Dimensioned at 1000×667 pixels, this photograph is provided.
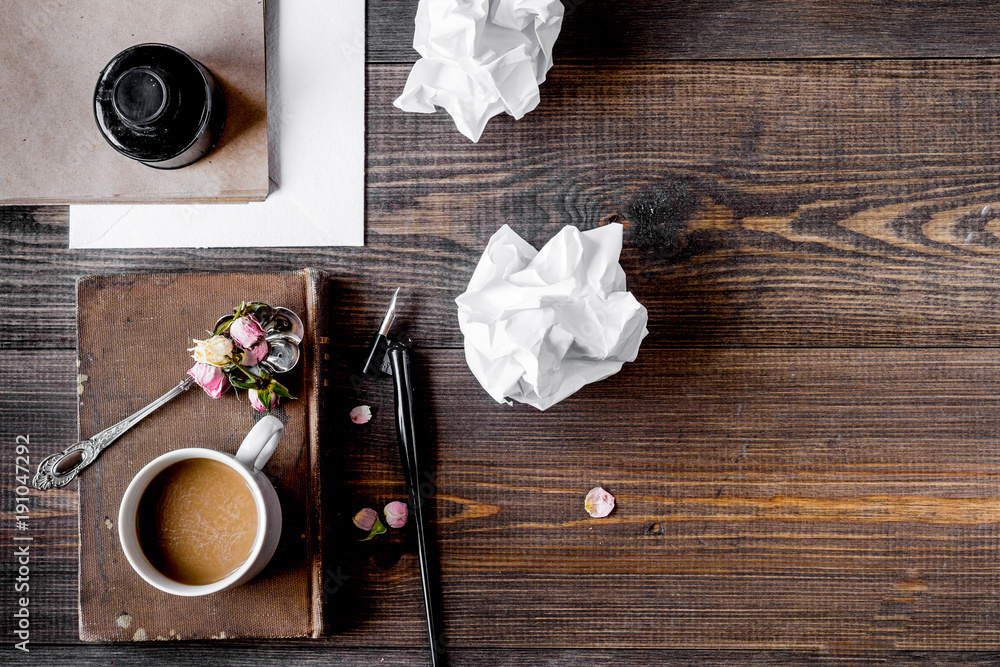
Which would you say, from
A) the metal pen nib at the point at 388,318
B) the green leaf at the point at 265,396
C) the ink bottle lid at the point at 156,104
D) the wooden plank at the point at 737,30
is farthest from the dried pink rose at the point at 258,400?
the wooden plank at the point at 737,30

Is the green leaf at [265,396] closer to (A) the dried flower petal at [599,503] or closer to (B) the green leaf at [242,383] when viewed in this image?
(B) the green leaf at [242,383]

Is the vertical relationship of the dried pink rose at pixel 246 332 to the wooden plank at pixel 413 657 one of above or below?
above

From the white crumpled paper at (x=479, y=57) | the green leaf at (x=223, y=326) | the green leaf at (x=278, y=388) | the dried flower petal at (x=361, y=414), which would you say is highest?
the white crumpled paper at (x=479, y=57)

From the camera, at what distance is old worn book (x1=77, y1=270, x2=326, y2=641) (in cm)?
57

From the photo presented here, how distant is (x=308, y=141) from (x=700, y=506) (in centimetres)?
50

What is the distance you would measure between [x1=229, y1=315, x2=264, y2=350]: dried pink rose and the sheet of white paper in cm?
9

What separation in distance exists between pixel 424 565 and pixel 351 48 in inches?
19.2

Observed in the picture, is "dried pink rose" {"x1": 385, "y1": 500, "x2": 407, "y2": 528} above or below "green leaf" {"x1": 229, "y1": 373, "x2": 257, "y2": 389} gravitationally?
below

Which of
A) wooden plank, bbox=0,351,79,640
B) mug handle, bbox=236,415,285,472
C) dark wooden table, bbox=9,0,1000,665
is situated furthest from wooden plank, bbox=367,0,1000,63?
wooden plank, bbox=0,351,79,640

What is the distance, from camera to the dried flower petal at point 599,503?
60 cm

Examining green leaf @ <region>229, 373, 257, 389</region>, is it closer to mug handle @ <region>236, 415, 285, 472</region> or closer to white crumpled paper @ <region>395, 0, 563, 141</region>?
mug handle @ <region>236, 415, 285, 472</region>

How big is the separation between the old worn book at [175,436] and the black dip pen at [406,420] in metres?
0.06

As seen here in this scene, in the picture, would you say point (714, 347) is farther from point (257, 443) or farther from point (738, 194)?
point (257, 443)

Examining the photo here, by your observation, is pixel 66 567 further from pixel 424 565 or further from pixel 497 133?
pixel 497 133
